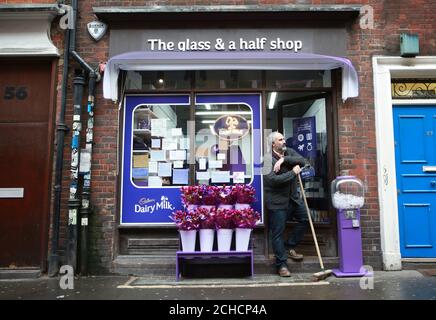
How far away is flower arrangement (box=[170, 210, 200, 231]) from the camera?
19.6 feet

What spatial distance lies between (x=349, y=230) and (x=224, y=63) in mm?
3071

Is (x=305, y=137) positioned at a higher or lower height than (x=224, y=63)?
lower

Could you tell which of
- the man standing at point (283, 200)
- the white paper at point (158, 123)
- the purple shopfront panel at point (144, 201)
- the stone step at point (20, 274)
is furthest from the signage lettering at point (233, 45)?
the stone step at point (20, 274)

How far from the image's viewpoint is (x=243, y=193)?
6160 millimetres

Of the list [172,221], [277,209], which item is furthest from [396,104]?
[172,221]

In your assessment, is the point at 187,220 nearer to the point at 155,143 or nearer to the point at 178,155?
the point at 178,155

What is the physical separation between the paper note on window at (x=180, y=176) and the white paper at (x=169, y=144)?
0.38 m

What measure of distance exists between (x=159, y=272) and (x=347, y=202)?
9.65 feet

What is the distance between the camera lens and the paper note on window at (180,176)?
666cm

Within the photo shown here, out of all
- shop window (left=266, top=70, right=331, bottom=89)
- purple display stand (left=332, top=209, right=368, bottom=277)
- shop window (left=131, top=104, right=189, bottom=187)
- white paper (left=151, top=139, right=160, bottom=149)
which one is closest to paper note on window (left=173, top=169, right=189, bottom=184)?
shop window (left=131, top=104, right=189, bottom=187)

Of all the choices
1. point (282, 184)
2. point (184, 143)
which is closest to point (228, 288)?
point (282, 184)

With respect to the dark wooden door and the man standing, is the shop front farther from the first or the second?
the dark wooden door

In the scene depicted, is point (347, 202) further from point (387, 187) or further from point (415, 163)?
point (415, 163)

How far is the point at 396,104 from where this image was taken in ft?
21.9
